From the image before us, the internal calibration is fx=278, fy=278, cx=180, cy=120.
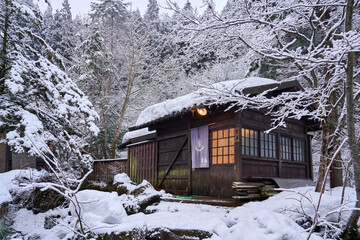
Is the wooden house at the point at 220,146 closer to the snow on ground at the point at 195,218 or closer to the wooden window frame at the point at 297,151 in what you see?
the wooden window frame at the point at 297,151

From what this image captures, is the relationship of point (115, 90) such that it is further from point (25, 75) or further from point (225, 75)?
point (25, 75)

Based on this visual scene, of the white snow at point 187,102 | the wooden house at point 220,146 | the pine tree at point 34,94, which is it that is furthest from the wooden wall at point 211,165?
the pine tree at point 34,94

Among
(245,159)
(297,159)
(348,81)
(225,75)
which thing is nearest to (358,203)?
(348,81)

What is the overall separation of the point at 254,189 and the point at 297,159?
14.8ft

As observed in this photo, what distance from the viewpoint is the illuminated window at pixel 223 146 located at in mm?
9211

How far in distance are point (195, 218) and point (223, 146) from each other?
3708 millimetres

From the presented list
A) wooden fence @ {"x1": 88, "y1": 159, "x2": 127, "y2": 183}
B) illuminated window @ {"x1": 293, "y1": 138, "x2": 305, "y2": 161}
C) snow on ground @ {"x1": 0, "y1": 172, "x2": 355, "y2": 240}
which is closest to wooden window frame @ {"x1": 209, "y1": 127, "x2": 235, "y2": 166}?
snow on ground @ {"x1": 0, "y1": 172, "x2": 355, "y2": 240}

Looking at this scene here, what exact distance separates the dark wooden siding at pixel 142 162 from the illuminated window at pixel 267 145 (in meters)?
5.05

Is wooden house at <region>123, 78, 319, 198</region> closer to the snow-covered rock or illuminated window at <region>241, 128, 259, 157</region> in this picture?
illuminated window at <region>241, 128, 259, 157</region>

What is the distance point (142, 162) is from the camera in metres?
13.8

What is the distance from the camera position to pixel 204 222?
5848 mm

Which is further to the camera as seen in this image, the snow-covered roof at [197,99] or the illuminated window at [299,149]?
the illuminated window at [299,149]

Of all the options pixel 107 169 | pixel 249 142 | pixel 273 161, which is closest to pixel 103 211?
pixel 249 142

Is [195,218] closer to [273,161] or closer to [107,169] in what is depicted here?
[273,161]
